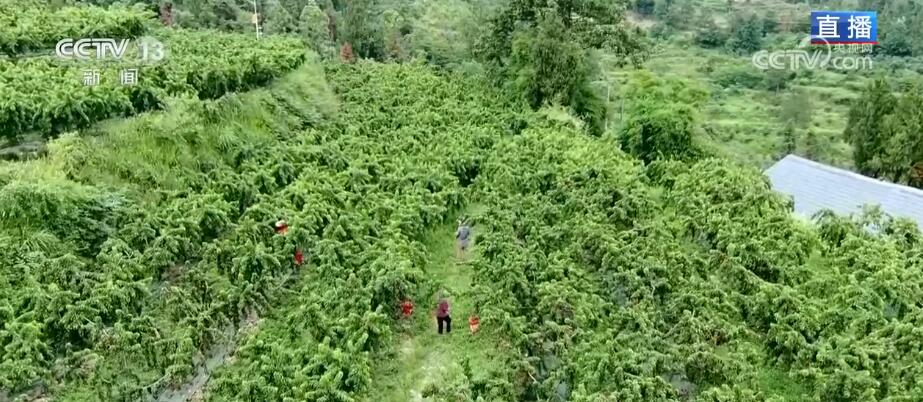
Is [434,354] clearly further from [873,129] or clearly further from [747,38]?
[747,38]

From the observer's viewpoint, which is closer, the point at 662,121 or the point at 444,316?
the point at 444,316

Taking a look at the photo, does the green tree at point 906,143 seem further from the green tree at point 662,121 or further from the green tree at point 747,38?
the green tree at point 747,38

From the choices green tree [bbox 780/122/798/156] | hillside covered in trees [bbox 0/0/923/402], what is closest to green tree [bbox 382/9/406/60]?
hillside covered in trees [bbox 0/0/923/402]

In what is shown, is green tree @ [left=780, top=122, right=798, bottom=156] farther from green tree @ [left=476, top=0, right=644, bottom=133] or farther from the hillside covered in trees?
green tree @ [left=476, top=0, right=644, bottom=133]

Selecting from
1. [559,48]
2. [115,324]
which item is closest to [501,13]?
[559,48]

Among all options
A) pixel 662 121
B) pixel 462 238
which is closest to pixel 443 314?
pixel 462 238

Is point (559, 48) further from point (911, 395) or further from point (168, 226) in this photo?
point (911, 395)

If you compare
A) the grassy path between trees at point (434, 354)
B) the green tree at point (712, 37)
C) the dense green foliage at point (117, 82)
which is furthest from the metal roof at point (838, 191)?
the green tree at point (712, 37)
